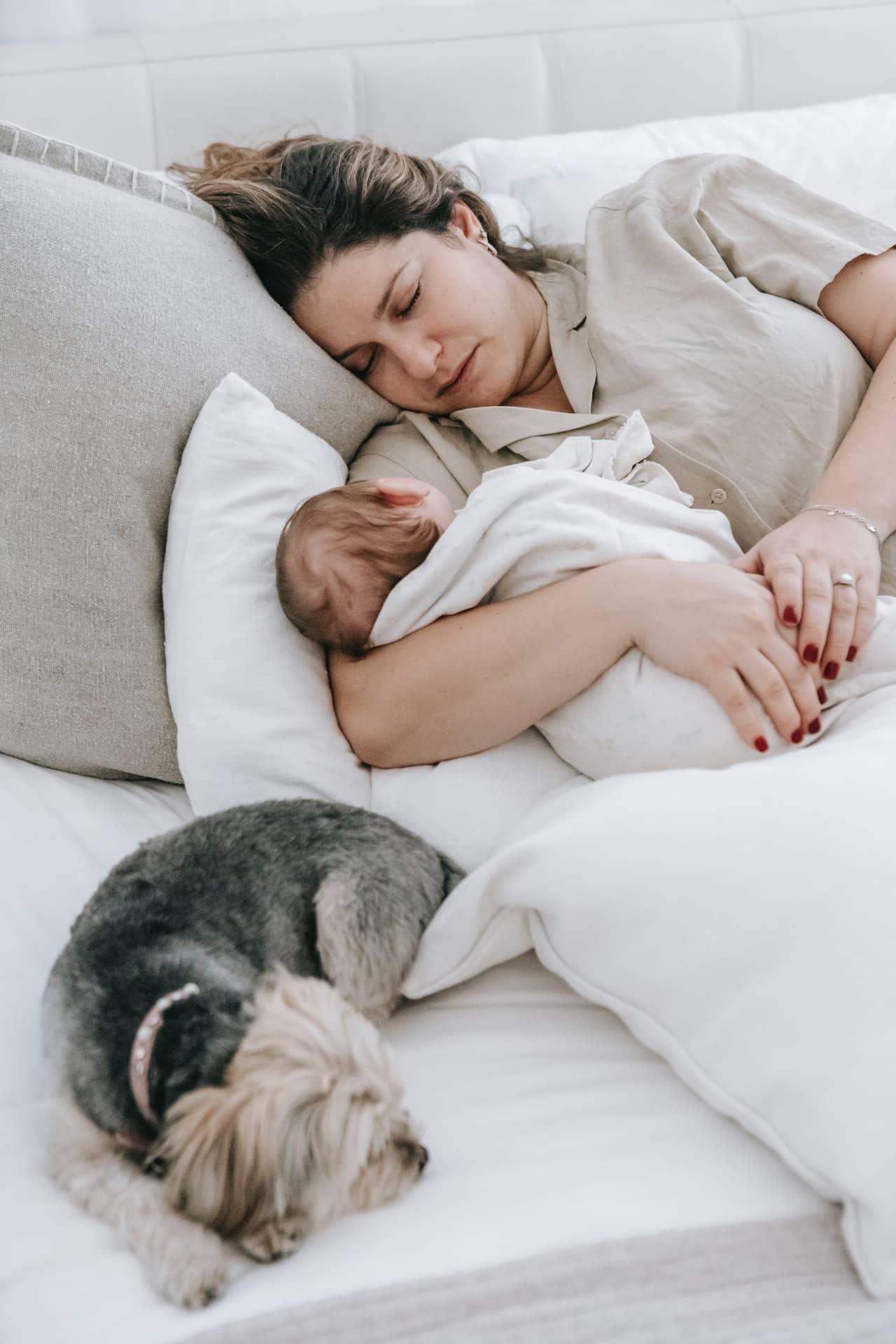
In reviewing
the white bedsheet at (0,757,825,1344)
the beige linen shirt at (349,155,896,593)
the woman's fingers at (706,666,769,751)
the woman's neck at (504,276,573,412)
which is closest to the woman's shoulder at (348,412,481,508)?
the beige linen shirt at (349,155,896,593)

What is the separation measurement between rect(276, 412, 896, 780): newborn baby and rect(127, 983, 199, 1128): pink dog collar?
1.72 ft

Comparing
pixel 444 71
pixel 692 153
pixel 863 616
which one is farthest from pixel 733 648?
pixel 444 71

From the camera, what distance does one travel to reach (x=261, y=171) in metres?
1.63

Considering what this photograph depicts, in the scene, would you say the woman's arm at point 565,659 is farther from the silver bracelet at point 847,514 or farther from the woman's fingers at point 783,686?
the silver bracelet at point 847,514

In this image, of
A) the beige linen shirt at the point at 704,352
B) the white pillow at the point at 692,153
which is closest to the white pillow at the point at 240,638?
the beige linen shirt at the point at 704,352

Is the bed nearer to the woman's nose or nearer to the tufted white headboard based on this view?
the tufted white headboard

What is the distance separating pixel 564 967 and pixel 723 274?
→ 106 cm

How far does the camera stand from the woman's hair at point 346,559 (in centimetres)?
120

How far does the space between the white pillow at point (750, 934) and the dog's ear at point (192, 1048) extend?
24 centimetres

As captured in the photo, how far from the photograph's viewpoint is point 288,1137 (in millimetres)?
726

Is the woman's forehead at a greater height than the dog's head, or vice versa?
the woman's forehead

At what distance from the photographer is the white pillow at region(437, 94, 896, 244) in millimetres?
1917

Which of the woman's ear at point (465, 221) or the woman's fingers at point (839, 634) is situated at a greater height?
the woman's ear at point (465, 221)

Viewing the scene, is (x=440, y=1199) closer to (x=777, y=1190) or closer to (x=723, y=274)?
(x=777, y=1190)
